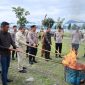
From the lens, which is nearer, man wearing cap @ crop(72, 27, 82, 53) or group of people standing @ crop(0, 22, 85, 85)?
group of people standing @ crop(0, 22, 85, 85)

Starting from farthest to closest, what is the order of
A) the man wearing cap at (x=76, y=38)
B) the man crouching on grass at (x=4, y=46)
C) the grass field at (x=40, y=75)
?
the man wearing cap at (x=76, y=38) < the grass field at (x=40, y=75) < the man crouching on grass at (x=4, y=46)

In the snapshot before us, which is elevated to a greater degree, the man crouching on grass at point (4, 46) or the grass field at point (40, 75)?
the man crouching on grass at point (4, 46)

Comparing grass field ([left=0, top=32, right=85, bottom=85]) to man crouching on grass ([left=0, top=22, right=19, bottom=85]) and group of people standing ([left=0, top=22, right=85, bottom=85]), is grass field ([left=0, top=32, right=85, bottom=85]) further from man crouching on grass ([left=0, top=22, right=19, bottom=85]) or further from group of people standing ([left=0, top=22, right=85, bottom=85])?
man crouching on grass ([left=0, top=22, right=19, bottom=85])

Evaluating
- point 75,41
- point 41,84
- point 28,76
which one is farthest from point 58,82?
point 75,41

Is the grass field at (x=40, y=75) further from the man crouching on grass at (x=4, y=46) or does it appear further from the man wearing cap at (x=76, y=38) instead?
the man wearing cap at (x=76, y=38)

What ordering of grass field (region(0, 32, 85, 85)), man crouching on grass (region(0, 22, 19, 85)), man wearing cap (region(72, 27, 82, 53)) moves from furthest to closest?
man wearing cap (region(72, 27, 82, 53)) → grass field (region(0, 32, 85, 85)) → man crouching on grass (region(0, 22, 19, 85))

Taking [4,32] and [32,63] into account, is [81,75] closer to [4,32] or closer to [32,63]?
[4,32]

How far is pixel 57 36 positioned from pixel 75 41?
1.08 meters

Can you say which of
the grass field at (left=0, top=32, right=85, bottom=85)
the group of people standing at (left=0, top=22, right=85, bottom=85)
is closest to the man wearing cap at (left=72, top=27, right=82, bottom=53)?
the group of people standing at (left=0, top=22, right=85, bottom=85)

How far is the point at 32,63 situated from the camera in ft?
43.5

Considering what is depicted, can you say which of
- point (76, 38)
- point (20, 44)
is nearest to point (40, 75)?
point (20, 44)

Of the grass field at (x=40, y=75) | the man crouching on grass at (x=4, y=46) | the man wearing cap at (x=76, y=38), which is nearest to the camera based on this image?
the man crouching on grass at (x=4, y=46)

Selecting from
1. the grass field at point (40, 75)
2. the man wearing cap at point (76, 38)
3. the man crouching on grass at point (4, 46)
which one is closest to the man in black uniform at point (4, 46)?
the man crouching on grass at point (4, 46)

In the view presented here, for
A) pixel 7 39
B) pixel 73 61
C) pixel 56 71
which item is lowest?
pixel 56 71
